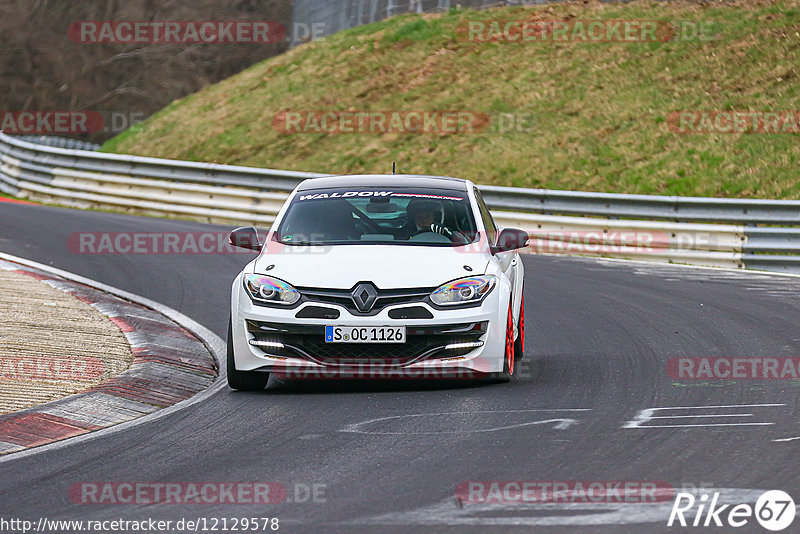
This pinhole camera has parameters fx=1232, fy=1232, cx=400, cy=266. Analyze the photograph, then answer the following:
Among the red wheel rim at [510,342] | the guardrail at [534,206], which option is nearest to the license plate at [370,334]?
the red wheel rim at [510,342]

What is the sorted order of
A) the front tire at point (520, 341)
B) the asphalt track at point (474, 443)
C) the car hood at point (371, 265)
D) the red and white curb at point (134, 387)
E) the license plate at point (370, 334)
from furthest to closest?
Result: the front tire at point (520, 341) < the car hood at point (371, 265) < the license plate at point (370, 334) < the red and white curb at point (134, 387) < the asphalt track at point (474, 443)

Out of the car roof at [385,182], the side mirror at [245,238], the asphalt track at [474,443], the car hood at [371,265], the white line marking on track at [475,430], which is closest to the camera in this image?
the asphalt track at [474,443]

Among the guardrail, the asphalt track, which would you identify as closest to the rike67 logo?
the asphalt track

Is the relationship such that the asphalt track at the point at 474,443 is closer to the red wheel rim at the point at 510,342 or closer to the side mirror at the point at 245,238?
the red wheel rim at the point at 510,342

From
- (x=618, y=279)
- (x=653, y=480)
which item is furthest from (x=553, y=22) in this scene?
(x=653, y=480)

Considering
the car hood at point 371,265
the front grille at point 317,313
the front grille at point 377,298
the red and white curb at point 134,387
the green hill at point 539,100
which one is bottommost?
the red and white curb at point 134,387

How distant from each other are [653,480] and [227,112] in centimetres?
2786

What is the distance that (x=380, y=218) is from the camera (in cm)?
943

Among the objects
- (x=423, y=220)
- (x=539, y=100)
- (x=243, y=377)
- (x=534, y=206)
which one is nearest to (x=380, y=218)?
(x=423, y=220)

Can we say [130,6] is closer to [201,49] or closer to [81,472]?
[201,49]

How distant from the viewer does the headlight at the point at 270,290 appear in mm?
8297

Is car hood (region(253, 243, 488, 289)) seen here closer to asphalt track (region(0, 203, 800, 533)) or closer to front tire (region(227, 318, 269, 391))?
front tire (region(227, 318, 269, 391))

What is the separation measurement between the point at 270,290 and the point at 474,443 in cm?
223

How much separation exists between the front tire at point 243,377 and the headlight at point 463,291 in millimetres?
1338
